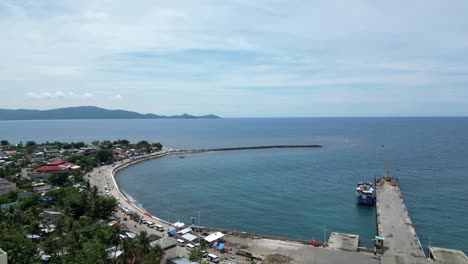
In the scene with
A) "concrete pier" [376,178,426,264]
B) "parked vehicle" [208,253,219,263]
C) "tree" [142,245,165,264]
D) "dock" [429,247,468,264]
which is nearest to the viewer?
"tree" [142,245,165,264]

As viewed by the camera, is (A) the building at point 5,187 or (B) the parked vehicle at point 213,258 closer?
(B) the parked vehicle at point 213,258

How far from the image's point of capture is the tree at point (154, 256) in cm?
2112

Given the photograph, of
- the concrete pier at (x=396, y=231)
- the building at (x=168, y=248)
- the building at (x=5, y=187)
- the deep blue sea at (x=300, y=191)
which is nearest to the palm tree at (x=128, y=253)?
the building at (x=168, y=248)

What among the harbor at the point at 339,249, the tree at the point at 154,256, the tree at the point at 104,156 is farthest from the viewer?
the tree at the point at 104,156

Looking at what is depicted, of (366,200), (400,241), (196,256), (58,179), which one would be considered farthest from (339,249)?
(58,179)

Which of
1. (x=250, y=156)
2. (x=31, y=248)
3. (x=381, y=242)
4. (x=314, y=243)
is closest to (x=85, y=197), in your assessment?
(x=31, y=248)

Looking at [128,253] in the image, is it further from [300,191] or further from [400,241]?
[300,191]

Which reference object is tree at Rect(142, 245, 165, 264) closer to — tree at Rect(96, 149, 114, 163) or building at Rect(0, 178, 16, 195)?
building at Rect(0, 178, 16, 195)

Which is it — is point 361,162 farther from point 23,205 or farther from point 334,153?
point 23,205

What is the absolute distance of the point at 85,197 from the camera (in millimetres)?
36188

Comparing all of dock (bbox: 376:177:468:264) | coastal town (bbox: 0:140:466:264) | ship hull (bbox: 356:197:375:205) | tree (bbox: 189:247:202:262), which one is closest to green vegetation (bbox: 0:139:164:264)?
coastal town (bbox: 0:140:466:264)

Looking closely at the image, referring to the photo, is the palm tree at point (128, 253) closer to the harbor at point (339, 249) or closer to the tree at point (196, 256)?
the tree at point (196, 256)

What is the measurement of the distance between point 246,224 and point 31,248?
75.0 feet

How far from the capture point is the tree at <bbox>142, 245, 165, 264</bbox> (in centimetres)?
2112
